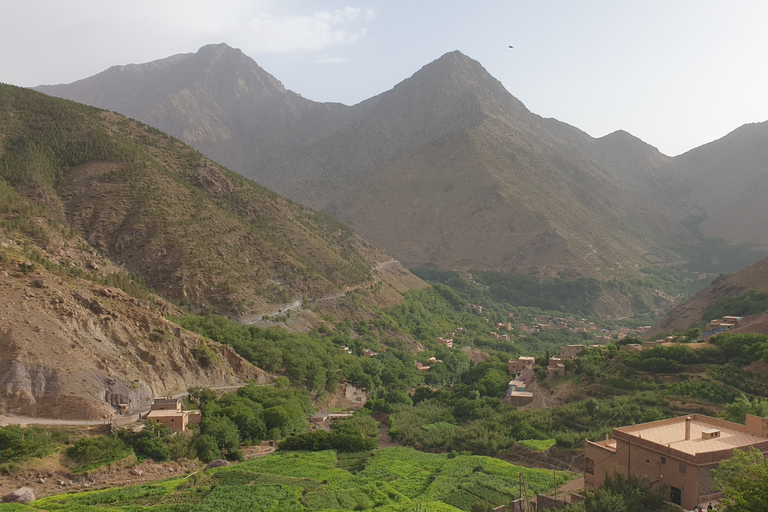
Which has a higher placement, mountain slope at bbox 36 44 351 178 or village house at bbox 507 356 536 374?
mountain slope at bbox 36 44 351 178

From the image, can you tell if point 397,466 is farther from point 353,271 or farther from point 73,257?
point 353,271

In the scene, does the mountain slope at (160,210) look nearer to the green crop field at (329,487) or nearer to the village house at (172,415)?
the village house at (172,415)

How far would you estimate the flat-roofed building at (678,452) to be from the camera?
17.2 m

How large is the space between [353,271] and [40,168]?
1128 inches

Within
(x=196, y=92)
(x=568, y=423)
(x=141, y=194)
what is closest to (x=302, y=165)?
(x=196, y=92)

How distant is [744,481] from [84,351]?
24.1 metres

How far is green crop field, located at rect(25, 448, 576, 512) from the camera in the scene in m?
19.8

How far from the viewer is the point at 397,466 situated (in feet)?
84.5

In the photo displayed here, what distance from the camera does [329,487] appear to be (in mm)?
22672

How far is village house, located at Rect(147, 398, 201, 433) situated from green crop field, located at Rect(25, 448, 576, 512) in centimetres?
268

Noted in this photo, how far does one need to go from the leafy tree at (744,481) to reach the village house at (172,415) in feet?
63.0

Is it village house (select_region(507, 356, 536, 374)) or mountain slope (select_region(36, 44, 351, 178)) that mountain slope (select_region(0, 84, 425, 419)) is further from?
mountain slope (select_region(36, 44, 351, 178))

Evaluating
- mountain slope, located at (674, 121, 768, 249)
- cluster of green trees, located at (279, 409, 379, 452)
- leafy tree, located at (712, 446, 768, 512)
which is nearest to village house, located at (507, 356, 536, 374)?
cluster of green trees, located at (279, 409, 379, 452)

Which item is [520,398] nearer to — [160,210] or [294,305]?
[294,305]
